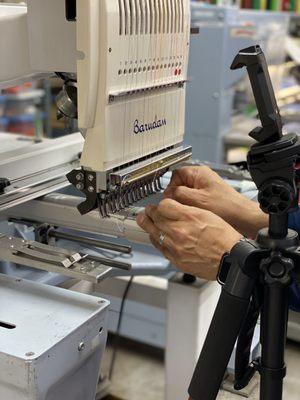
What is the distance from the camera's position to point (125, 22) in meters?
0.80

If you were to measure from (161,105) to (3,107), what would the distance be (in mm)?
2958

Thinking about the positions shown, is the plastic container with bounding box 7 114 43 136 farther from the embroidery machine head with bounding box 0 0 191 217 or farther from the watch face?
the watch face

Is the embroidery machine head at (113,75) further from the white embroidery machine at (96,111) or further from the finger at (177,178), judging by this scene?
the finger at (177,178)

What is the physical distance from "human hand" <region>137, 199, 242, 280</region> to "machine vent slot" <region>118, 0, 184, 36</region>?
287 millimetres

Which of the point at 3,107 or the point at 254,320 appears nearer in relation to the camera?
the point at 254,320

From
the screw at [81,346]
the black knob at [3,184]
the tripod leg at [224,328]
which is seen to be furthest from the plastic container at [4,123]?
the tripod leg at [224,328]

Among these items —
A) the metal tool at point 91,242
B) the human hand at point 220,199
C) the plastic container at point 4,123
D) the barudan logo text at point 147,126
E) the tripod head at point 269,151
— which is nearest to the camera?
the tripod head at point 269,151

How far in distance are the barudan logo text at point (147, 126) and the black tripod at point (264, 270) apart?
0.76 ft

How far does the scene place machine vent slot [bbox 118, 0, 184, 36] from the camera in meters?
0.80

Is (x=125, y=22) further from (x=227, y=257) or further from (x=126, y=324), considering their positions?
(x=126, y=324)

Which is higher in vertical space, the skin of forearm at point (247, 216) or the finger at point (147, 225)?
Result: the finger at point (147, 225)

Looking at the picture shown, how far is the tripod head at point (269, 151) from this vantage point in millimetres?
669

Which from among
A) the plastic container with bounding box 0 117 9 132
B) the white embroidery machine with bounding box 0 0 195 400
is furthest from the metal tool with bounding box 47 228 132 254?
the plastic container with bounding box 0 117 9 132

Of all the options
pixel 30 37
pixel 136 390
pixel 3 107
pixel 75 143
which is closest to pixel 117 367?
pixel 136 390
